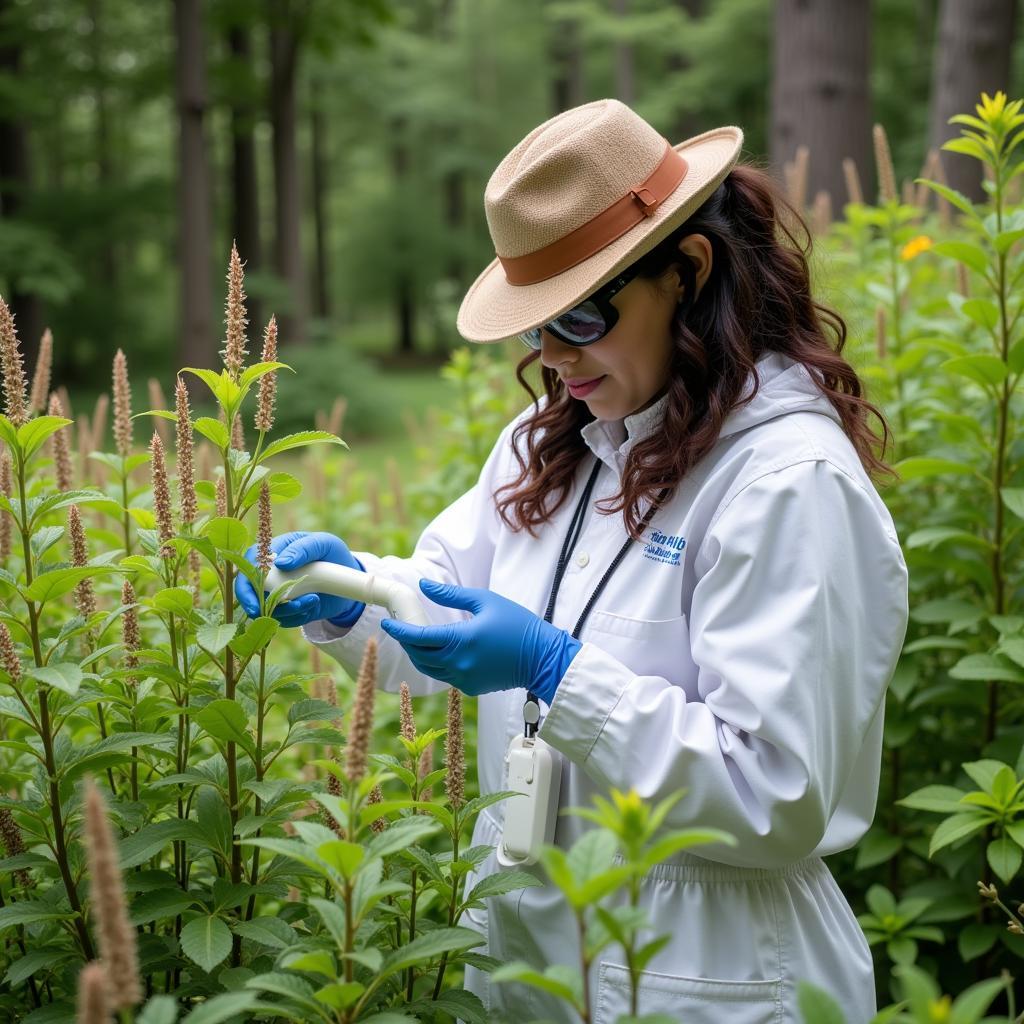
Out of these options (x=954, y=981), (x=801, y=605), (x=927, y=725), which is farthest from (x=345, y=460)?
(x=801, y=605)

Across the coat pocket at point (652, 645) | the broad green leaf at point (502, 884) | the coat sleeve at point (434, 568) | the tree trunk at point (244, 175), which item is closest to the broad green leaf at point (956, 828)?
the coat pocket at point (652, 645)

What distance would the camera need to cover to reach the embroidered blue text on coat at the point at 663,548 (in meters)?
2.04

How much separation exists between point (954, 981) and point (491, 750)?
4.93 feet

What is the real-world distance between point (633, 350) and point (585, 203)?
0.28 meters

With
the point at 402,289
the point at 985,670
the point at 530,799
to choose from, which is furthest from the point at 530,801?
the point at 402,289

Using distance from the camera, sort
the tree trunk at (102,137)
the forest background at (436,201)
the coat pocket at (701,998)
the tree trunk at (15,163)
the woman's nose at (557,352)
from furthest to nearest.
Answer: the tree trunk at (102,137)
the tree trunk at (15,163)
the forest background at (436,201)
the woman's nose at (557,352)
the coat pocket at (701,998)

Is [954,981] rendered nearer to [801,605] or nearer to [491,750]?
[491,750]

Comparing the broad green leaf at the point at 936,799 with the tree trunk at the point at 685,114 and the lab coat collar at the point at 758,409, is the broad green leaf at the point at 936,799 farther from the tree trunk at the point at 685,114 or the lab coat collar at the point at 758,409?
the tree trunk at the point at 685,114

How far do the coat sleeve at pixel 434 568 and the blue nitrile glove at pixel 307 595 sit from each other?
0.03m

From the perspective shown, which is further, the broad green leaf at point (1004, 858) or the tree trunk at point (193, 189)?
the tree trunk at point (193, 189)

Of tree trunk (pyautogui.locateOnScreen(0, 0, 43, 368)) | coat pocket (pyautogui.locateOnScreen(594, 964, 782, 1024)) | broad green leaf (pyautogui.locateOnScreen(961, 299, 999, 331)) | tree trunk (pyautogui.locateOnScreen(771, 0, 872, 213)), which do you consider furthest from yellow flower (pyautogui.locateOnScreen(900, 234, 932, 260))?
tree trunk (pyautogui.locateOnScreen(0, 0, 43, 368))

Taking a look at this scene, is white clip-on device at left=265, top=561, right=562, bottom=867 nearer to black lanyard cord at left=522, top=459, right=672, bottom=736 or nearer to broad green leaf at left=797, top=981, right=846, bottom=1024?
black lanyard cord at left=522, top=459, right=672, bottom=736

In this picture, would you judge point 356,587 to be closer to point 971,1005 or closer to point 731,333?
point 731,333

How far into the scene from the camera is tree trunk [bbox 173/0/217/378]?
1277 cm
